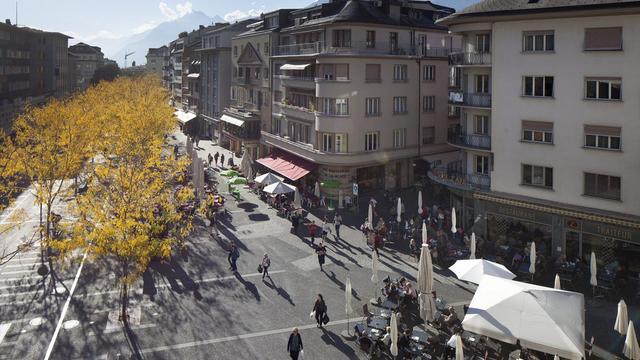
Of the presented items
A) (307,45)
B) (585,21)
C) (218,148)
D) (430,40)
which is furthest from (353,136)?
(218,148)

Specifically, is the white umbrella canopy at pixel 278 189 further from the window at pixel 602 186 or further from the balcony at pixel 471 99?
the window at pixel 602 186

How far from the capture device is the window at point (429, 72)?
5241cm

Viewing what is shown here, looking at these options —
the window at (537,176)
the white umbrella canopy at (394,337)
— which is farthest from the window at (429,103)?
the white umbrella canopy at (394,337)

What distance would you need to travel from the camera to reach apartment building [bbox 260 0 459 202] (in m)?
47.4

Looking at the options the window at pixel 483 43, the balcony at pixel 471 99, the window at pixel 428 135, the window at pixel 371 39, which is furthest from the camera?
the window at pixel 428 135

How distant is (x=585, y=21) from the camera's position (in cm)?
2903

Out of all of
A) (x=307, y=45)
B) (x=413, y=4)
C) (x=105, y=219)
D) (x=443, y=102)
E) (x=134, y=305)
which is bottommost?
(x=134, y=305)

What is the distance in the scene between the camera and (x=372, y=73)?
159 feet

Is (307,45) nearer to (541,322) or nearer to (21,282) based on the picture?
(21,282)

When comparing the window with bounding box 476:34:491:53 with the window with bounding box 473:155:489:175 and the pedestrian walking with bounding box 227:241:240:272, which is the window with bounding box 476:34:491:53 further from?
the pedestrian walking with bounding box 227:241:240:272

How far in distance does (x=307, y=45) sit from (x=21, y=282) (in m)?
32.9

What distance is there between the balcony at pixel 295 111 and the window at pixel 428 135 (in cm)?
1167

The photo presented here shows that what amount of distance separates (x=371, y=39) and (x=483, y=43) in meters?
15.5

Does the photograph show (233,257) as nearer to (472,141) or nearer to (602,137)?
(472,141)
